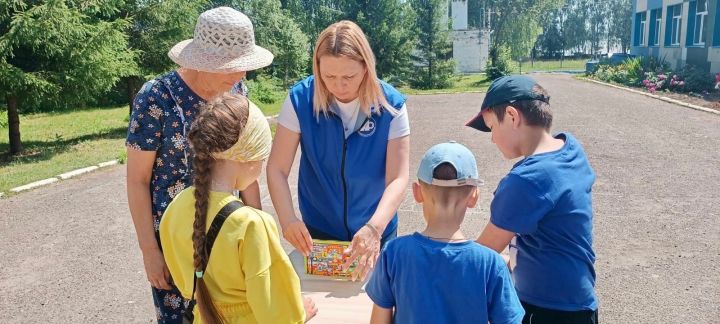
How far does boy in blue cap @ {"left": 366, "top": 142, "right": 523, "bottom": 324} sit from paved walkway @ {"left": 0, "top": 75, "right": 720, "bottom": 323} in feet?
1.86

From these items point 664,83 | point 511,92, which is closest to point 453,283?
point 511,92

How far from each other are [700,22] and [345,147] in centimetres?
2570

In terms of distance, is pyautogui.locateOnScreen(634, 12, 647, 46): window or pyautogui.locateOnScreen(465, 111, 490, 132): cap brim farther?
pyautogui.locateOnScreen(634, 12, 647, 46): window

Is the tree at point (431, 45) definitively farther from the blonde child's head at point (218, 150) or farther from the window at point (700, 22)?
the blonde child's head at point (218, 150)

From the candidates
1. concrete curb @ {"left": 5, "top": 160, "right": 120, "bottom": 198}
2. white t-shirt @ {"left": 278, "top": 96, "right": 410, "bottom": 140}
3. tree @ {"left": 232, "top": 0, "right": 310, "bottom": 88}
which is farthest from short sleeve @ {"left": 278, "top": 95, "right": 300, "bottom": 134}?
tree @ {"left": 232, "top": 0, "right": 310, "bottom": 88}

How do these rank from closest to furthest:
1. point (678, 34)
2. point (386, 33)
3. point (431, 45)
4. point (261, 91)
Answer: point (261, 91) < point (678, 34) < point (386, 33) < point (431, 45)

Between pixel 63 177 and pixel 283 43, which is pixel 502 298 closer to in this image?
pixel 63 177

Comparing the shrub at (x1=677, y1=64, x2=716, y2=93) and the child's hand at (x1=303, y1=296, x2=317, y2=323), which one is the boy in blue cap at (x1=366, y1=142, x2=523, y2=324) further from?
the shrub at (x1=677, y1=64, x2=716, y2=93)

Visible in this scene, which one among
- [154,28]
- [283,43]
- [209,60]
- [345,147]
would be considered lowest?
[345,147]

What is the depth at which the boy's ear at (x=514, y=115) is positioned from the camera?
79.9 inches

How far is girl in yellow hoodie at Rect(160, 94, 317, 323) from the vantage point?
165 centimetres

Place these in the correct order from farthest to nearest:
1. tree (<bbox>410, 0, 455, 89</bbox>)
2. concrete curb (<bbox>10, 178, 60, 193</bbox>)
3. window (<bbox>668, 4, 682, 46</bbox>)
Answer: tree (<bbox>410, 0, 455, 89</bbox>)
window (<bbox>668, 4, 682, 46</bbox>)
concrete curb (<bbox>10, 178, 60, 193</bbox>)

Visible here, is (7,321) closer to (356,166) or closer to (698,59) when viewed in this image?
(356,166)

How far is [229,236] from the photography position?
1647mm
